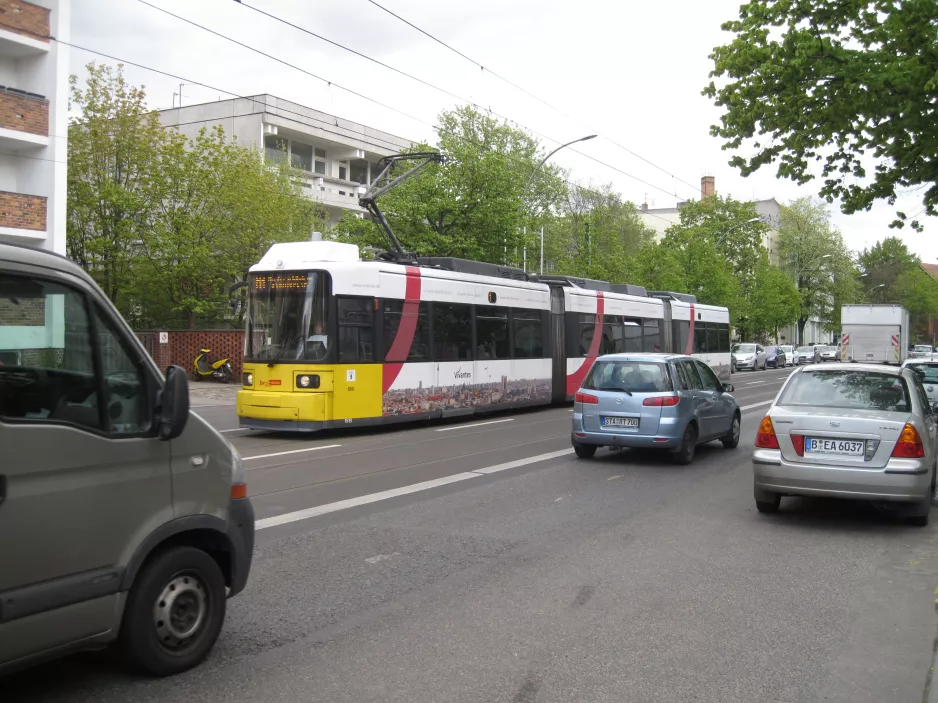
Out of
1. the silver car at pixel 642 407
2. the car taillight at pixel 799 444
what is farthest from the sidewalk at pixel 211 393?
the car taillight at pixel 799 444

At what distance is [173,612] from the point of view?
13.8ft

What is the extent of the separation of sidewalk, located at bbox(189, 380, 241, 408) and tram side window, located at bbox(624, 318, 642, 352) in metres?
11.2

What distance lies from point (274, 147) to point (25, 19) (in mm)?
23314

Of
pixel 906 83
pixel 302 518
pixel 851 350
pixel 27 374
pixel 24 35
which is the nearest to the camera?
pixel 27 374

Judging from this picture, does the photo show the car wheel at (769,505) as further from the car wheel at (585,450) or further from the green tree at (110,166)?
the green tree at (110,166)

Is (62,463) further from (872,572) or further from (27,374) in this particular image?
(872,572)

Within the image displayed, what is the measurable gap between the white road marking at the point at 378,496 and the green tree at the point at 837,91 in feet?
22.3

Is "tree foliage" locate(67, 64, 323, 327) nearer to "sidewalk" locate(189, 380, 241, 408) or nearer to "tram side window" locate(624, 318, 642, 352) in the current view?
"sidewalk" locate(189, 380, 241, 408)

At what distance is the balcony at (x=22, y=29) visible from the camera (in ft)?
80.7

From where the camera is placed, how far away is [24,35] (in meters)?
25.0

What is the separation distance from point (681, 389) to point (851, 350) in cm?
3045

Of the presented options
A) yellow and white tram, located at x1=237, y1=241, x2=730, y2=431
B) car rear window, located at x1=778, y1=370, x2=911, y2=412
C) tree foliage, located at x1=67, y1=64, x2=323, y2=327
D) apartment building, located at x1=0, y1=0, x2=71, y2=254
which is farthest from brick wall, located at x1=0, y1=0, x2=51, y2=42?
car rear window, located at x1=778, y1=370, x2=911, y2=412

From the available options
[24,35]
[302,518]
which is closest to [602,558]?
[302,518]

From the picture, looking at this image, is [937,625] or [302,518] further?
[302,518]
